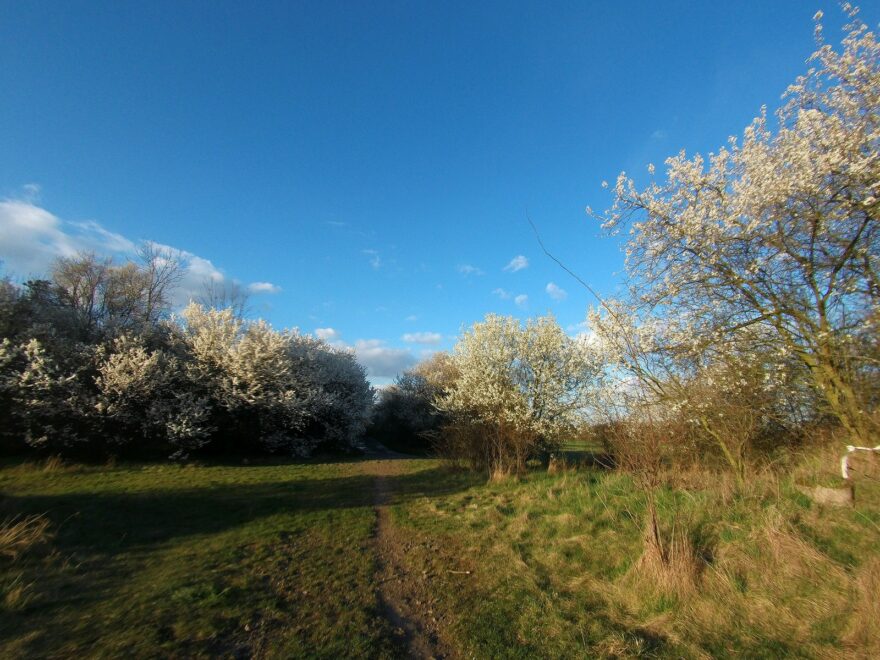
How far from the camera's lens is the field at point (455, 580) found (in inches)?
146

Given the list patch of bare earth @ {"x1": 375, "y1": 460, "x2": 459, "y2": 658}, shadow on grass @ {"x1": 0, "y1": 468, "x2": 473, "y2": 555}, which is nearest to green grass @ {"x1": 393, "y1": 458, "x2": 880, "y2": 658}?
patch of bare earth @ {"x1": 375, "y1": 460, "x2": 459, "y2": 658}

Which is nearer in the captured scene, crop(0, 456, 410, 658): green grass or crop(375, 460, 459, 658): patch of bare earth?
crop(0, 456, 410, 658): green grass

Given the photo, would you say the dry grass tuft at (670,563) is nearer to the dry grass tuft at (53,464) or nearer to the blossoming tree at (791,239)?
the blossoming tree at (791,239)

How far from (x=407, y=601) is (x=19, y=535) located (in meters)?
5.77

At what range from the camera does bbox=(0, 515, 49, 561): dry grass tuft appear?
5.37 meters

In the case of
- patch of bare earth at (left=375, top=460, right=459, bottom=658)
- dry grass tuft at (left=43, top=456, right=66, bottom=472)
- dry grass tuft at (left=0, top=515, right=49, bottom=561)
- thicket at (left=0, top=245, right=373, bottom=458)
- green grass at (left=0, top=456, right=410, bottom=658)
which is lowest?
patch of bare earth at (left=375, top=460, right=459, bottom=658)

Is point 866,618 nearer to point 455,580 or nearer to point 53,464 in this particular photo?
point 455,580

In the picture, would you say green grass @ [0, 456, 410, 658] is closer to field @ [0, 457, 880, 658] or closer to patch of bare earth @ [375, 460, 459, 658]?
field @ [0, 457, 880, 658]

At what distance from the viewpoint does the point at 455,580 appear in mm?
5668

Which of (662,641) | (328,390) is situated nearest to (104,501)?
(662,641)

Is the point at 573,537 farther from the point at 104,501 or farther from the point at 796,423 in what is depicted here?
the point at 104,501

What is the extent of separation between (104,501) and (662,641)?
1112 centimetres

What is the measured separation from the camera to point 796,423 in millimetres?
8594

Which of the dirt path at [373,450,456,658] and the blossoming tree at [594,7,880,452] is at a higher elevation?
the blossoming tree at [594,7,880,452]
